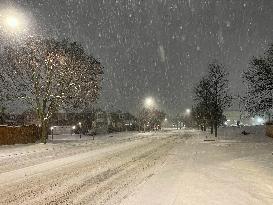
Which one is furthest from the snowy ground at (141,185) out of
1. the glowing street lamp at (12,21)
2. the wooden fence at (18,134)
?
the wooden fence at (18,134)

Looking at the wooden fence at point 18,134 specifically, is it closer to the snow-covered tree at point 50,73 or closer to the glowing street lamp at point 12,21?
the snow-covered tree at point 50,73

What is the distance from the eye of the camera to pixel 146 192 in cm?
1012

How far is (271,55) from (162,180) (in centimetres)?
2875

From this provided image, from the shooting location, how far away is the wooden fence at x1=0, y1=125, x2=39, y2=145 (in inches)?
1379

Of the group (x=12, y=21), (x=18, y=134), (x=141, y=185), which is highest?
(x=12, y=21)

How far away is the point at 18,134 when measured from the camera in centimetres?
3750

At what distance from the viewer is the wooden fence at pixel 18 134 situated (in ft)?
115

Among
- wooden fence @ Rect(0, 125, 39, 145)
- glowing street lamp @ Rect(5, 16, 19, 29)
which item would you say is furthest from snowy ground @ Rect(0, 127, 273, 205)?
wooden fence @ Rect(0, 125, 39, 145)

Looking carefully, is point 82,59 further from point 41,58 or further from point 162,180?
point 162,180

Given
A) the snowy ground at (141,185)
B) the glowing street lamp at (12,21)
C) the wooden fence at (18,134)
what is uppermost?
the glowing street lamp at (12,21)

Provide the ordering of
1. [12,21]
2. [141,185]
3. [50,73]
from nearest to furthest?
[141,185] < [12,21] < [50,73]

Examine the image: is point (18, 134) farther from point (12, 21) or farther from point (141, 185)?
point (141, 185)

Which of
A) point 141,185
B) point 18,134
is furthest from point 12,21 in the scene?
point 18,134

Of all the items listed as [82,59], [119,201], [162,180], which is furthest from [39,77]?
[119,201]
